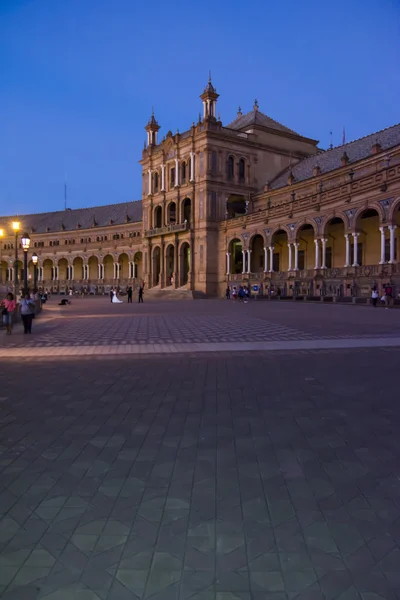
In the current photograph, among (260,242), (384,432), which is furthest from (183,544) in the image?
(260,242)

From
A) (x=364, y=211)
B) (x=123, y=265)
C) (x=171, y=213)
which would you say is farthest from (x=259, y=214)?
(x=123, y=265)

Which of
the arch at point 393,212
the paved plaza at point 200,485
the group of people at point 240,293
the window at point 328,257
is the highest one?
the arch at point 393,212

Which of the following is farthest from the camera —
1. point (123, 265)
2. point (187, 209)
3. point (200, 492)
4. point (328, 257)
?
point (123, 265)

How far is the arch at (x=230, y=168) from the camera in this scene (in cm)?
5774

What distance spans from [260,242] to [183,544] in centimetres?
5332

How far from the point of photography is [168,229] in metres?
61.6

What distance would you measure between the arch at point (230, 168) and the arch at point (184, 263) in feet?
34.0

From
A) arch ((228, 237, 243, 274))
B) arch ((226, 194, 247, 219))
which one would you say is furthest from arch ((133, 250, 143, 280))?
arch ((228, 237, 243, 274))

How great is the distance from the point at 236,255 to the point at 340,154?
16.8 m

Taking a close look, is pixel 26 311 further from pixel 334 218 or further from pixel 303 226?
pixel 303 226

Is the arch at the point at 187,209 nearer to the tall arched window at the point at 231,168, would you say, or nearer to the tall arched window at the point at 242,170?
the tall arched window at the point at 231,168

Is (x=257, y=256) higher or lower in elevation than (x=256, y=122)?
lower

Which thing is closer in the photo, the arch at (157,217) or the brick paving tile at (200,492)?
the brick paving tile at (200,492)

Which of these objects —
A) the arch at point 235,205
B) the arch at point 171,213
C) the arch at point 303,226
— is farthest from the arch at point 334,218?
the arch at point 171,213
